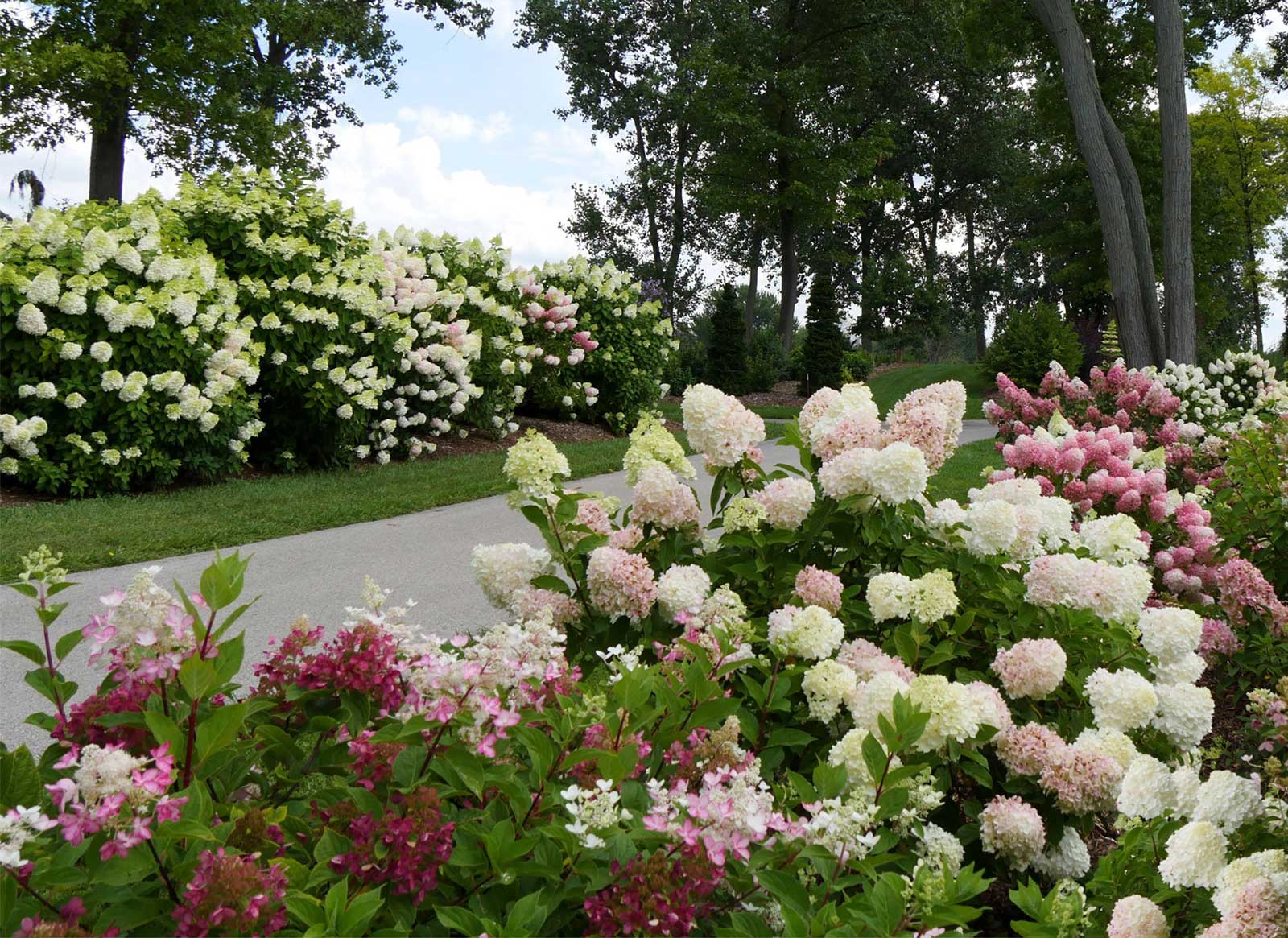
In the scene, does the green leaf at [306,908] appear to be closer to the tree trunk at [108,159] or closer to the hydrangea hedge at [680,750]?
the hydrangea hedge at [680,750]

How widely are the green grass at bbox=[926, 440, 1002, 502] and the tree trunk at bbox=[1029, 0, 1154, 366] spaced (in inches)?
86.4

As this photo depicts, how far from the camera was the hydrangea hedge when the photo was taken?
1.32m

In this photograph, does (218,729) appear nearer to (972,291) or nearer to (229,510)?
(229,510)

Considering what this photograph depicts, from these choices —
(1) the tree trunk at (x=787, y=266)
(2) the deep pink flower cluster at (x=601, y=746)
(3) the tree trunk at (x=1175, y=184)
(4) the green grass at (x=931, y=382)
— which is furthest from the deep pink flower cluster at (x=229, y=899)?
(1) the tree trunk at (x=787, y=266)

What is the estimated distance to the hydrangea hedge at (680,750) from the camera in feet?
4.32

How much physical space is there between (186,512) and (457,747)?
6496 millimetres

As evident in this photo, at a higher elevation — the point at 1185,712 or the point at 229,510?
the point at 1185,712

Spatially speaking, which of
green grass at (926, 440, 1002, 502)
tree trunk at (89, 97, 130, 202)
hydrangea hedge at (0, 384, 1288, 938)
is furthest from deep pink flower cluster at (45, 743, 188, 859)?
tree trunk at (89, 97, 130, 202)

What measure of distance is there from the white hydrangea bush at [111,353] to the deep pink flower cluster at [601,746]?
290 inches

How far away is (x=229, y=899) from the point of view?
46.6 inches

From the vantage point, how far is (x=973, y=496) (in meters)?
3.28

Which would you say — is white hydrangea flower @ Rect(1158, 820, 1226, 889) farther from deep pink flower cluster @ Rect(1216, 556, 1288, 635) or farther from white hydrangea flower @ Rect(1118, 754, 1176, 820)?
deep pink flower cluster @ Rect(1216, 556, 1288, 635)

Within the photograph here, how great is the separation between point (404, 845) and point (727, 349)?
21.3 metres

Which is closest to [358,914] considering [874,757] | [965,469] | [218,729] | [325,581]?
[218,729]
